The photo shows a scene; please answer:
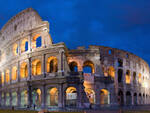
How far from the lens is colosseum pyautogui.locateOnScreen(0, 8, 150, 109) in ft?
102

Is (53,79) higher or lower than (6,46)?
lower

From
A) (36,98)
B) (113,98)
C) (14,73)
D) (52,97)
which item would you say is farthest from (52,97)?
(14,73)

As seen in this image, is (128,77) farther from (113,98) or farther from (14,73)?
(14,73)

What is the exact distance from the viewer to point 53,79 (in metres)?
31.6

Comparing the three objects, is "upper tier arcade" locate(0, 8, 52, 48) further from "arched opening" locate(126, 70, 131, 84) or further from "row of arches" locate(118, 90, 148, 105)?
"arched opening" locate(126, 70, 131, 84)

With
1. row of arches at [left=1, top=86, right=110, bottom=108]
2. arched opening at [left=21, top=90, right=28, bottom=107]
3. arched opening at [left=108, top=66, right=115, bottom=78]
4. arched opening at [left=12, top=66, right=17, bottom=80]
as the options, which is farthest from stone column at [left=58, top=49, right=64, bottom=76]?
arched opening at [left=12, top=66, right=17, bottom=80]

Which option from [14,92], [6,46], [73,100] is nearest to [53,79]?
[73,100]

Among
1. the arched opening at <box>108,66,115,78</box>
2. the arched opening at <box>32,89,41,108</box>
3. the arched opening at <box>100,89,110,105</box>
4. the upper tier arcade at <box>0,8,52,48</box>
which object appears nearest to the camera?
the arched opening at <box>32,89,41,108</box>

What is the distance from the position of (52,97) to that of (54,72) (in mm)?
4087

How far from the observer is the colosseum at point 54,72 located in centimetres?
3119

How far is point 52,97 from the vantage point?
3300 cm

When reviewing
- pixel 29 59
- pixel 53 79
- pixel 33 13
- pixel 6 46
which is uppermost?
pixel 33 13

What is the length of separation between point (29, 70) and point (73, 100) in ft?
29.9

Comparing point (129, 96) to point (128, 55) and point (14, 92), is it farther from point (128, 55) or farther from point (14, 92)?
point (14, 92)
